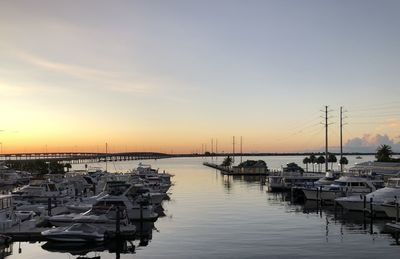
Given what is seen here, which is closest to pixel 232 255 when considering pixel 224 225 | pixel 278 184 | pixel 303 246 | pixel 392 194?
pixel 303 246

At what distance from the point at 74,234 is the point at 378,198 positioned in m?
29.3

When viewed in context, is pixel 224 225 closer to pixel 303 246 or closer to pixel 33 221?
pixel 303 246

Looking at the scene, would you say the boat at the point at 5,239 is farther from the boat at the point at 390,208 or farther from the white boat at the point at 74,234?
the boat at the point at 390,208

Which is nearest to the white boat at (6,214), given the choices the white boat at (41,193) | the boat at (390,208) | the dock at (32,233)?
the dock at (32,233)

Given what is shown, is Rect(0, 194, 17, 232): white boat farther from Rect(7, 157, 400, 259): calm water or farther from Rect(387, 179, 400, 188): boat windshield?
Rect(387, 179, 400, 188): boat windshield

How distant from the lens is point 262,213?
51219 mm

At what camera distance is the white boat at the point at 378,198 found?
47469 millimetres

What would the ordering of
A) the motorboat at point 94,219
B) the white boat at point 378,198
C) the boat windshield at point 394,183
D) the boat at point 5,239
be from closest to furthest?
the boat at point 5,239, the motorboat at point 94,219, the white boat at point 378,198, the boat windshield at point 394,183

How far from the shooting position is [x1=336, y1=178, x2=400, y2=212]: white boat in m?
47.5

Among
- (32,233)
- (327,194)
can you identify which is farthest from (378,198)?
(32,233)

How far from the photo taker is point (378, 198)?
4853cm

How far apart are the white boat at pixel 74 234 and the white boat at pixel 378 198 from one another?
26773mm

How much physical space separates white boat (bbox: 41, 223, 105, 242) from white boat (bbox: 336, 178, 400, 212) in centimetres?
2677

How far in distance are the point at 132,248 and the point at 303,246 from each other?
11.5 meters
